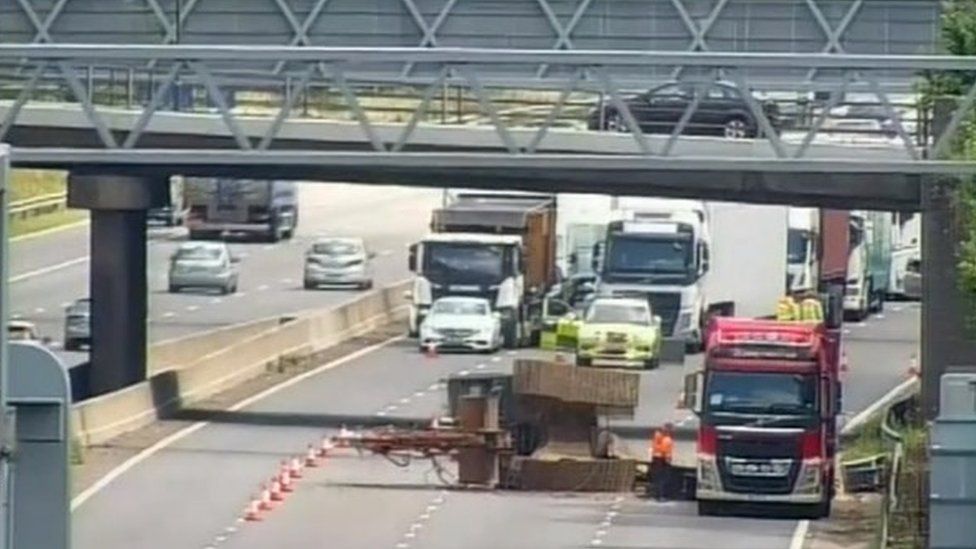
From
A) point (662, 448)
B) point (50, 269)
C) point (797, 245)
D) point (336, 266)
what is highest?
point (797, 245)

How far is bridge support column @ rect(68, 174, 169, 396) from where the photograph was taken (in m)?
54.6

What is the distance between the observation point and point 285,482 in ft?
141

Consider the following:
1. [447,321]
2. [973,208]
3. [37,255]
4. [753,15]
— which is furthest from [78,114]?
[37,255]

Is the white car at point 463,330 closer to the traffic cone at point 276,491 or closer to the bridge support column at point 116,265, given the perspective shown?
the bridge support column at point 116,265

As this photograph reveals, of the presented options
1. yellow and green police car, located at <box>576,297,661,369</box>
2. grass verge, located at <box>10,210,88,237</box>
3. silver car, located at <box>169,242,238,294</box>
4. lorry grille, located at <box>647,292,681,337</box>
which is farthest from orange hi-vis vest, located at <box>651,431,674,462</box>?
grass verge, located at <box>10,210,88,237</box>

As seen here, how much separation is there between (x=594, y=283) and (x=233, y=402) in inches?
527

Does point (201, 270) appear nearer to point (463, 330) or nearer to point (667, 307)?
point (463, 330)

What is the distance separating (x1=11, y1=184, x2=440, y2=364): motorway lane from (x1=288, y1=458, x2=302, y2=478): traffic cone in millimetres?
15530

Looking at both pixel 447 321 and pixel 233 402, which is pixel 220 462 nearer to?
pixel 233 402

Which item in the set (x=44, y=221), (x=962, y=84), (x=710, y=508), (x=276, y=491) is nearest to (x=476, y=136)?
(x=276, y=491)

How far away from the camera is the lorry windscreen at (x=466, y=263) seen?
66.2 m

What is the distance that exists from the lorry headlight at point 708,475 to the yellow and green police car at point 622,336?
20.2 m

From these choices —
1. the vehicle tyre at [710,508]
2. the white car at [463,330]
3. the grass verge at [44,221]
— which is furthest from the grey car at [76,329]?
the grass verge at [44,221]

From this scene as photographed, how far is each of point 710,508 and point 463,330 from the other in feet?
78.9
